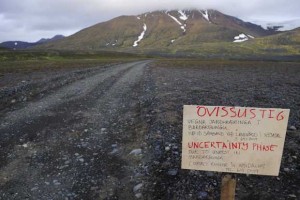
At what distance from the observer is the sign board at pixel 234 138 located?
6445mm

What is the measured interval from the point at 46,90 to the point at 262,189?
19658 mm

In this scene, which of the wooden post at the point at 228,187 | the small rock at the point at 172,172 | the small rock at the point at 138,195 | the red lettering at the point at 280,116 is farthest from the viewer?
the small rock at the point at 172,172

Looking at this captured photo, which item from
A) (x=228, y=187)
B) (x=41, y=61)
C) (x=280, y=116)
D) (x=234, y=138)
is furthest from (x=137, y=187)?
(x=41, y=61)

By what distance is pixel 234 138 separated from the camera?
6.62m

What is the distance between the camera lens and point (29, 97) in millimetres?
22359

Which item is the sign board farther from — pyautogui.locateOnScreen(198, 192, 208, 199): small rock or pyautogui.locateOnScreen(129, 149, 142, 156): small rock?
pyautogui.locateOnScreen(129, 149, 142, 156): small rock

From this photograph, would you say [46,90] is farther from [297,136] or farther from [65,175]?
[297,136]

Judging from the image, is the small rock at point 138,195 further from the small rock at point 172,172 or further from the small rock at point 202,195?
the small rock at point 202,195

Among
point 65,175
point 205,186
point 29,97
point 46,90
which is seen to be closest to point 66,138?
point 65,175

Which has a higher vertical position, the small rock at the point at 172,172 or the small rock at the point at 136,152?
the small rock at the point at 172,172

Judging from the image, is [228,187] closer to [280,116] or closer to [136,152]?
[280,116]

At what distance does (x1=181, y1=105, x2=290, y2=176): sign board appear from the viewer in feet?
21.1

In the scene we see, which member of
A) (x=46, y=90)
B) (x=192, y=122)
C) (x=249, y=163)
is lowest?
(x=46, y=90)

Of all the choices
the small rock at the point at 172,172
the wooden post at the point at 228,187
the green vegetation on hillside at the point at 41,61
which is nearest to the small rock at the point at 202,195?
the small rock at the point at 172,172
